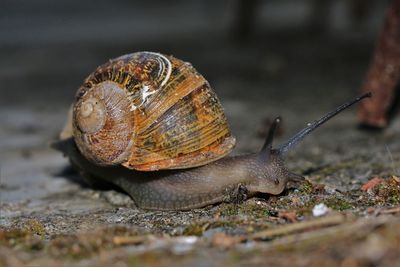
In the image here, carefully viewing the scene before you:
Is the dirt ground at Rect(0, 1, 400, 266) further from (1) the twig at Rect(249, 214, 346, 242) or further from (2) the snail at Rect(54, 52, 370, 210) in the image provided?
(2) the snail at Rect(54, 52, 370, 210)

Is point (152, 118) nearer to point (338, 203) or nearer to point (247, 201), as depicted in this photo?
point (247, 201)

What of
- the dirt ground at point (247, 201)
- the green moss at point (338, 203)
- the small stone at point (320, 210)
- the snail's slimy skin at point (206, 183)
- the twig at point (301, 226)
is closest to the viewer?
the dirt ground at point (247, 201)

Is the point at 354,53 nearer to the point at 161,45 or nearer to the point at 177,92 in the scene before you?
the point at 161,45

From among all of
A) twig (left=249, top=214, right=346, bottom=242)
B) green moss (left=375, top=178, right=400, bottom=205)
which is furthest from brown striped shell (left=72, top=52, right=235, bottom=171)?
twig (left=249, top=214, right=346, bottom=242)

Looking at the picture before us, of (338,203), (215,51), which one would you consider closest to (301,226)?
(338,203)

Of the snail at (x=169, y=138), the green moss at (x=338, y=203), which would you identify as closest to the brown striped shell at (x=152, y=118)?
the snail at (x=169, y=138)

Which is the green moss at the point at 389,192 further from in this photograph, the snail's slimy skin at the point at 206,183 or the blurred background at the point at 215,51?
the blurred background at the point at 215,51

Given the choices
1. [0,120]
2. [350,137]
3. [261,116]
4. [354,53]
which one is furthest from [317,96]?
[0,120]
